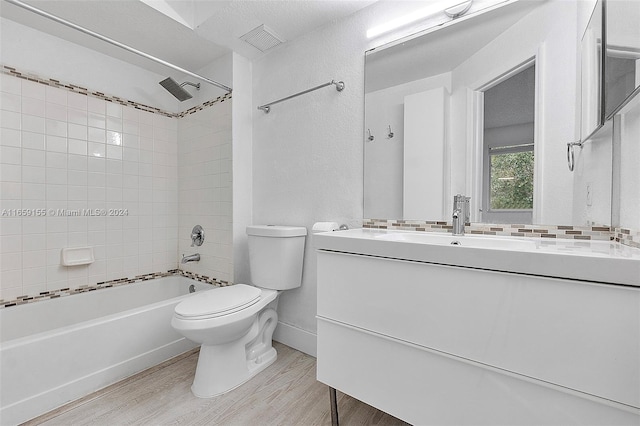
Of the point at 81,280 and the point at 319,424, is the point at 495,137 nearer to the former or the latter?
the point at 319,424

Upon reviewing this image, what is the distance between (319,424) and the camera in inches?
52.3

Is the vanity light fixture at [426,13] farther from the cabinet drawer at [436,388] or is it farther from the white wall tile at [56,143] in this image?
the white wall tile at [56,143]

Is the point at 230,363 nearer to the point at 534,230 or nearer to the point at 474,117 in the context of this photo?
the point at 534,230

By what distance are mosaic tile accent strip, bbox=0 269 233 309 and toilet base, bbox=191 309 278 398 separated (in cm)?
58

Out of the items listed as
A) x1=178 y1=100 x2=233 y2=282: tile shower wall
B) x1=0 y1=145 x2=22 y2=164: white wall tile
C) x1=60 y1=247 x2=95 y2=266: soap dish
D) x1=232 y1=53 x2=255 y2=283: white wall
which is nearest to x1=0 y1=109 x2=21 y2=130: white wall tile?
x1=0 y1=145 x2=22 y2=164: white wall tile

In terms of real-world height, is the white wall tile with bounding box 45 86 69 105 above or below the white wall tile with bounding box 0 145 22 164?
above

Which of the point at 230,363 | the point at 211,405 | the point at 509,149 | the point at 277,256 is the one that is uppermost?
the point at 509,149

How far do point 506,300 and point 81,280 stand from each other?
254 cm

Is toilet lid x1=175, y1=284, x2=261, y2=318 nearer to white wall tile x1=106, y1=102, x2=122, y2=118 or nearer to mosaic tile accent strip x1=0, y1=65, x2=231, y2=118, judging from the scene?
mosaic tile accent strip x1=0, y1=65, x2=231, y2=118

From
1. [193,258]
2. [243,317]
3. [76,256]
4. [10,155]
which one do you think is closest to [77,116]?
[10,155]

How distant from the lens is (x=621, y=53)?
831 millimetres

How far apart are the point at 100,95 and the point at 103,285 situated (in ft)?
4.59

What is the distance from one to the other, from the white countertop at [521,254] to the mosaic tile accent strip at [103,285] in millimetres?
1404

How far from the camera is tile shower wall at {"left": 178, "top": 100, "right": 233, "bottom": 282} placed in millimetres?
2234
